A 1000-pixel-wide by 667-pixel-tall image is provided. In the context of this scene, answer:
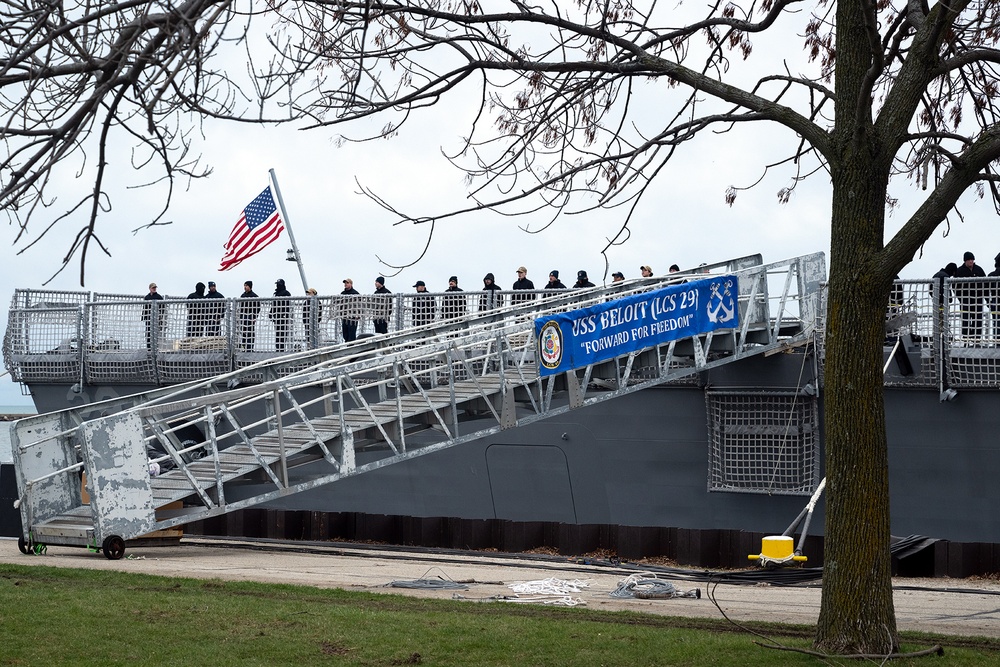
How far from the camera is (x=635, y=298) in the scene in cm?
1638

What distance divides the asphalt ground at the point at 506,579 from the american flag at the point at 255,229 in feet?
23.7

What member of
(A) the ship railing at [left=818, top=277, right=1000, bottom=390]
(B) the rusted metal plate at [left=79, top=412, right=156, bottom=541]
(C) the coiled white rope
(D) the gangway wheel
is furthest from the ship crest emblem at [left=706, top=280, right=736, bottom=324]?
(D) the gangway wheel

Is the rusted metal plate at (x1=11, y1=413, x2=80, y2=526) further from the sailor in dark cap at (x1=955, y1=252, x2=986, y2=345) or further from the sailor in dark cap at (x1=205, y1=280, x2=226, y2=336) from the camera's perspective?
the sailor in dark cap at (x1=955, y1=252, x2=986, y2=345)

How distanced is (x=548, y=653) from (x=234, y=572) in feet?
22.0

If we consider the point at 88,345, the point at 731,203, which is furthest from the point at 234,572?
the point at 88,345

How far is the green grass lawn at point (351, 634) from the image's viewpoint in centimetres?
928

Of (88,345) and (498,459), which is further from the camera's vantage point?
(88,345)

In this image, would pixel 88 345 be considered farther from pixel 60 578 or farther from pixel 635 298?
pixel 635 298

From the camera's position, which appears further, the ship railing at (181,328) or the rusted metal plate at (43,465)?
the ship railing at (181,328)

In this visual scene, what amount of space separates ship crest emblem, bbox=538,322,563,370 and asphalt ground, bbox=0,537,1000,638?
10.0 ft

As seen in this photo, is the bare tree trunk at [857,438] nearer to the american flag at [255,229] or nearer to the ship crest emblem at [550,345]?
the ship crest emblem at [550,345]

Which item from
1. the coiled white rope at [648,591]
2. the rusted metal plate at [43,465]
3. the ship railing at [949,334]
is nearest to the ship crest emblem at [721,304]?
the ship railing at [949,334]

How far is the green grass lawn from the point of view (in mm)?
9281

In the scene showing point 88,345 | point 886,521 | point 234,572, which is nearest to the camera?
point 886,521
